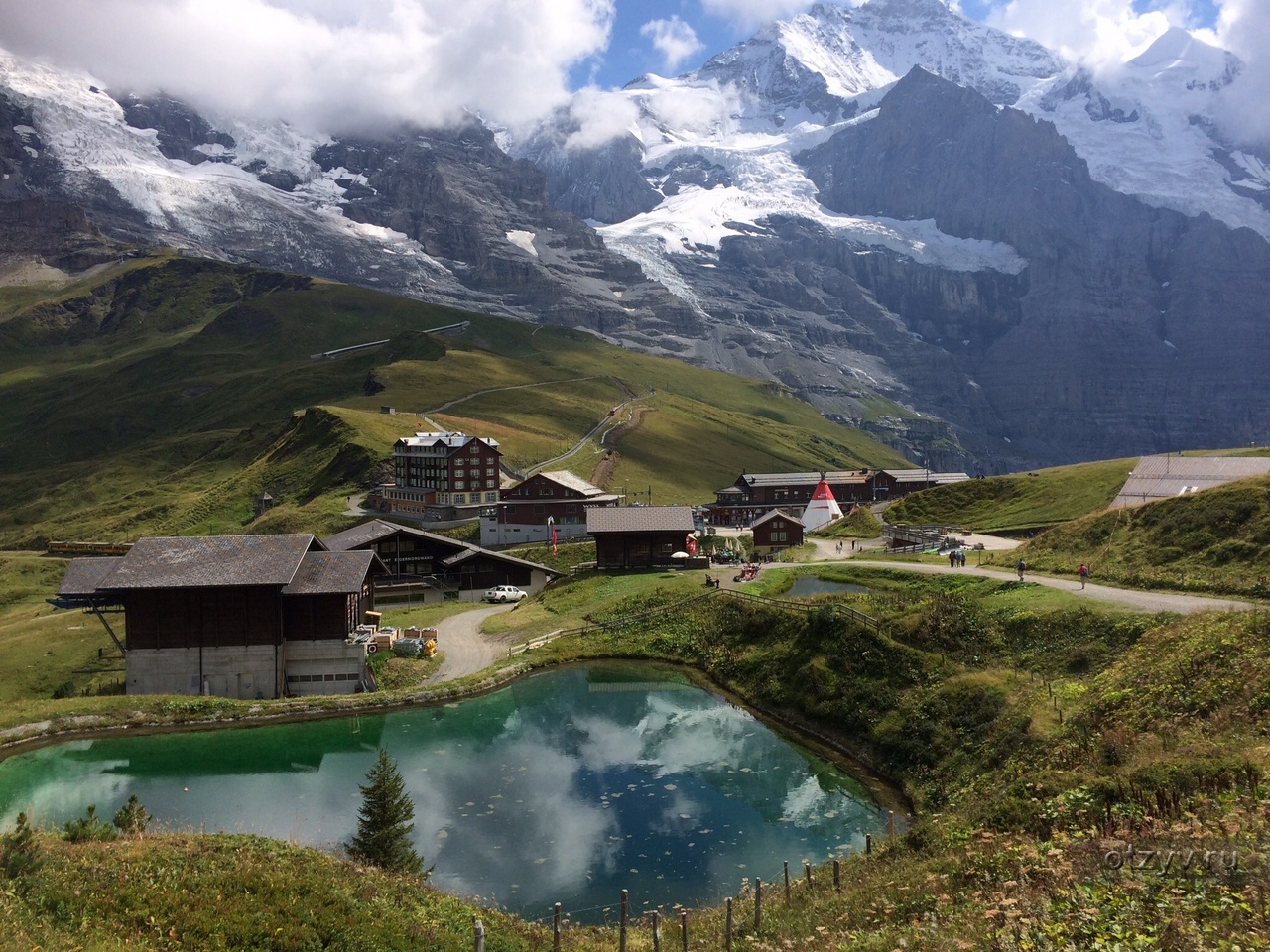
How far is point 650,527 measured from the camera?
6994 centimetres

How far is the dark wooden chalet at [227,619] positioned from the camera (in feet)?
153

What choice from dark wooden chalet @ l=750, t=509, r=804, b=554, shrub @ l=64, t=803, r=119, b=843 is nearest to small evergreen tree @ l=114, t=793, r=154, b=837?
shrub @ l=64, t=803, r=119, b=843

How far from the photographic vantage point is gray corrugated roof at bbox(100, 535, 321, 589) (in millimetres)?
46031

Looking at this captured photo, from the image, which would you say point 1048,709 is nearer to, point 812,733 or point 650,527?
point 812,733

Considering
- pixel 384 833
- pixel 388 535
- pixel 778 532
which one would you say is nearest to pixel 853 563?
pixel 778 532

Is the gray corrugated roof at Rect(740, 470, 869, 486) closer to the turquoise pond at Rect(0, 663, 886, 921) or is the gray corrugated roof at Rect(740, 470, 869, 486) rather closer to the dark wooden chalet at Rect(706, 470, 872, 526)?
the dark wooden chalet at Rect(706, 470, 872, 526)

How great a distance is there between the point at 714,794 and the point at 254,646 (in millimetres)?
26949

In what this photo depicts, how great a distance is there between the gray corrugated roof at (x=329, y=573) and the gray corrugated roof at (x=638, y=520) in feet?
71.5

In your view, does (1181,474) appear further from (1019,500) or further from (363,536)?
(363,536)

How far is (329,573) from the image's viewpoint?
1949 inches

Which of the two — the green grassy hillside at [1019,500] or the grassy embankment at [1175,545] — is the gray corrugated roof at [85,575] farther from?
the green grassy hillside at [1019,500]

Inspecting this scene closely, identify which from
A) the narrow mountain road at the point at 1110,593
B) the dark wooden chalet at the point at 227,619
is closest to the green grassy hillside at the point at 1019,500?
the narrow mountain road at the point at 1110,593

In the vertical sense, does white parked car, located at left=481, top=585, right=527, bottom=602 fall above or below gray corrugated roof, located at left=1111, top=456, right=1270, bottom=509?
below

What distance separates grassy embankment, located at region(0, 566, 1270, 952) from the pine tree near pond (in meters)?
1.60
